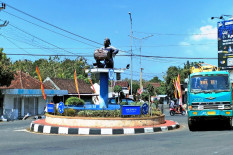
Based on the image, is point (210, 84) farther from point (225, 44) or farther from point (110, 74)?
point (225, 44)

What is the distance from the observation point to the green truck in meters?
12.8

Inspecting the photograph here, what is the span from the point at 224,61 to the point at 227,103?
28451 mm

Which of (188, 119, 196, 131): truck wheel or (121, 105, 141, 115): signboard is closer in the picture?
(121, 105, 141, 115): signboard

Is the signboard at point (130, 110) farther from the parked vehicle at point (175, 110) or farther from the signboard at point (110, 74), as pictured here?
the parked vehicle at point (175, 110)

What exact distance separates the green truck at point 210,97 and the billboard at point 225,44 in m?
27.5

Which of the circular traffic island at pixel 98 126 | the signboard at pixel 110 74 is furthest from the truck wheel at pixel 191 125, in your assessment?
the signboard at pixel 110 74

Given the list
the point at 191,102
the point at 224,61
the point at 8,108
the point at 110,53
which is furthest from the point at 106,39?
the point at 224,61

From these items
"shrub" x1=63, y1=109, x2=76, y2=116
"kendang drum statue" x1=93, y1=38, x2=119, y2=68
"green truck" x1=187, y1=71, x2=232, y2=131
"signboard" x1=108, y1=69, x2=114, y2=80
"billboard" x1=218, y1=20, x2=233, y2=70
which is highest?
"billboard" x1=218, y1=20, x2=233, y2=70

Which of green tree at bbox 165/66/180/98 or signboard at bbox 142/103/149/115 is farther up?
green tree at bbox 165/66/180/98

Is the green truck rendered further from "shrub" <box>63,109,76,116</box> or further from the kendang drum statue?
the kendang drum statue

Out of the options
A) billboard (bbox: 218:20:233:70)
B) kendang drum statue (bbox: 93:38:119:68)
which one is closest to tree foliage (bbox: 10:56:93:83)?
billboard (bbox: 218:20:233:70)

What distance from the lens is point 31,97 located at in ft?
109

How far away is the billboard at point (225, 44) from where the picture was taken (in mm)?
38281

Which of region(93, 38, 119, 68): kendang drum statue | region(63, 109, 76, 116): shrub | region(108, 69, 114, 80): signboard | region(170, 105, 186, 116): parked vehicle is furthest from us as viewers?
region(170, 105, 186, 116): parked vehicle
